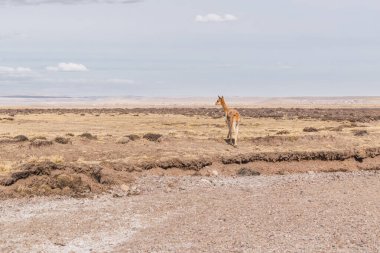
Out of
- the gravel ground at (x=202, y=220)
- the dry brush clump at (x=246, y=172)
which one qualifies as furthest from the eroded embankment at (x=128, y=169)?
the gravel ground at (x=202, y=220)

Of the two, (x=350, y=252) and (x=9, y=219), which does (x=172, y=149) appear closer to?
(x=9, y=219)

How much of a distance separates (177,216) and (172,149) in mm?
15477

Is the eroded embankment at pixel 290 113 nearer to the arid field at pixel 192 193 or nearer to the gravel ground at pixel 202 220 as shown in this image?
the arid field at pixel 192 193

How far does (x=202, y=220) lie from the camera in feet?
73.4

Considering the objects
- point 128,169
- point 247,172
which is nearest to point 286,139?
point 247,172

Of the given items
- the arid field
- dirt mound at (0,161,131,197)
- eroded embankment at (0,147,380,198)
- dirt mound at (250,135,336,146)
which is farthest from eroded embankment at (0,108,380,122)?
dirt mound at (0,161,131,197)

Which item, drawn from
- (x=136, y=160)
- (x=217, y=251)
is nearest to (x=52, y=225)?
(x=217, y=251)

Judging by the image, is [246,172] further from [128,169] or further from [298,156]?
[128,169]

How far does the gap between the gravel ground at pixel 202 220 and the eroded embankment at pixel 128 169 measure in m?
1.16

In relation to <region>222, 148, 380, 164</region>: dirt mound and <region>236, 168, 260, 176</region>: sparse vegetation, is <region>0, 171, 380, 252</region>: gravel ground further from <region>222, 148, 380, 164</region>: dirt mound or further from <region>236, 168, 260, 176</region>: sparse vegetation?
<region>222, 148, 380, 164</region>: dirt mound

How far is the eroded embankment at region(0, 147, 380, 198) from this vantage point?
92.6 feet

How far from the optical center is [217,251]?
1816 cm

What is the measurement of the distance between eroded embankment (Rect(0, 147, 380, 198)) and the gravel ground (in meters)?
1.16

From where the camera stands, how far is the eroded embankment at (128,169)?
A: 28.2m
